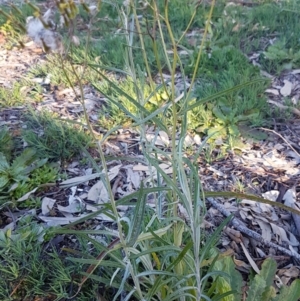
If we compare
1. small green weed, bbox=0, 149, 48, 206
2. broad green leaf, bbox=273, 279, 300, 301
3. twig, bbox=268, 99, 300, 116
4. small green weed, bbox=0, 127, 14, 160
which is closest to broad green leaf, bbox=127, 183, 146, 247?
broad green leaf, bbox=273, 279, 300, 301

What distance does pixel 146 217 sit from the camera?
5.99 ft

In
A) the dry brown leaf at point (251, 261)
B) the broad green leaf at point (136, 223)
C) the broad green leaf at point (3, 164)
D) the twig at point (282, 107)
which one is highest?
the broad green leaf at point (136, 223)

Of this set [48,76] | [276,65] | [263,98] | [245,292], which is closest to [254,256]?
[245,292]

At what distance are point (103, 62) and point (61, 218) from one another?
156 cm

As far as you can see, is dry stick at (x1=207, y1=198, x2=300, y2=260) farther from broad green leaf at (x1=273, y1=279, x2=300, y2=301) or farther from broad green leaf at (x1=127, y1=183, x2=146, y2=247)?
broad green leaf at (x1=127, y1=183, x2=146, y2=247)

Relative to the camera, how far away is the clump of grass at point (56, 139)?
92.9 inches

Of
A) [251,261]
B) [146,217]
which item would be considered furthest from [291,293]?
[146,217]

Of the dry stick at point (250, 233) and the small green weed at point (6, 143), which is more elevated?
the small green weed at point (6, 143)

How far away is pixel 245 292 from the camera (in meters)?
1.65

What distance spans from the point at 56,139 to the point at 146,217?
2.76 ft

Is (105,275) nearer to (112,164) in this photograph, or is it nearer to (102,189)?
(102,189)

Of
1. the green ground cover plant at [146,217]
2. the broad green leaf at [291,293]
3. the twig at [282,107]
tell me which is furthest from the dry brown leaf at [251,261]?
the twig at [282,107]

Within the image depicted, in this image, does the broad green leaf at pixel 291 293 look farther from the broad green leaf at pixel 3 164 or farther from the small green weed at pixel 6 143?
the small green weed at pixel 6 143

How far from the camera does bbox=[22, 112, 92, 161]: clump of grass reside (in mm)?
2359
